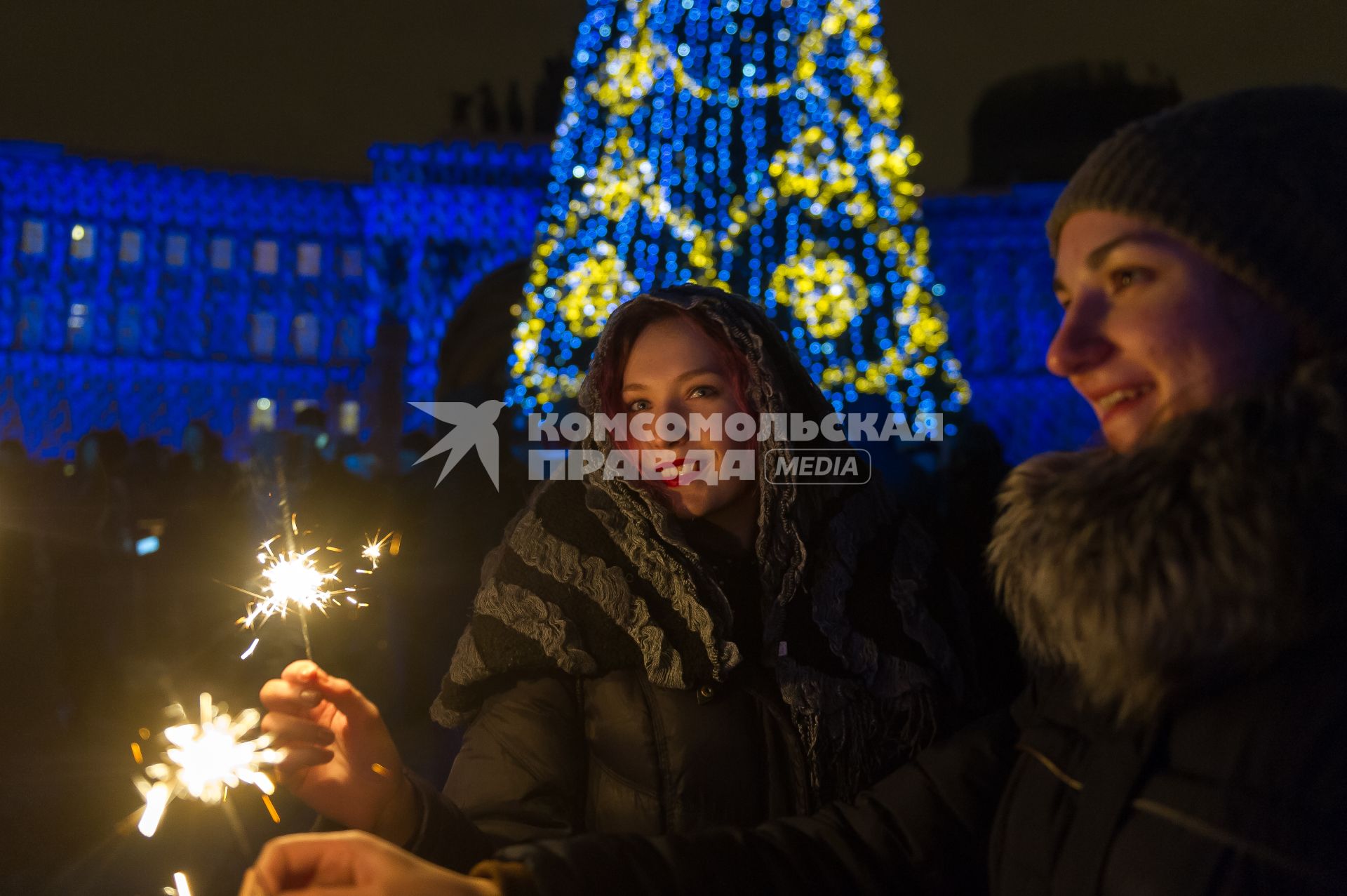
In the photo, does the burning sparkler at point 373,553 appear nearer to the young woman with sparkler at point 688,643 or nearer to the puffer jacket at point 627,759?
the young woman with sparkler at point 688,643

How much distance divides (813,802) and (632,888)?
1.61 ft

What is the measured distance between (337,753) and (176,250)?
4144 cm

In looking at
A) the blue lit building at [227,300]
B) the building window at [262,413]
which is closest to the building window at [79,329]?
the blue lit building at [227,300]

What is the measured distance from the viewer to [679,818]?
167 cm

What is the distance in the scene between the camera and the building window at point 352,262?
38.9 metres

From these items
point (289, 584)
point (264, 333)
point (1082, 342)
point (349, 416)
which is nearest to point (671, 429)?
point (289, 584)

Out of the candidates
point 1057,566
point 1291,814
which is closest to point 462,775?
point 1057,566

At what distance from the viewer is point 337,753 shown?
1.44 m

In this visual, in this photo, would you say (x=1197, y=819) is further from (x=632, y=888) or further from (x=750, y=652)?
(x=750, y=652)

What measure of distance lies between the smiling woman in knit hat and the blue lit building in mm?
36250

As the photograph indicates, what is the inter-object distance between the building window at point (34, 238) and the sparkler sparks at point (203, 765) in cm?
4345

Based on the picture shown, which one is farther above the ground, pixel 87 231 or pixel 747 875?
pixel 87 231

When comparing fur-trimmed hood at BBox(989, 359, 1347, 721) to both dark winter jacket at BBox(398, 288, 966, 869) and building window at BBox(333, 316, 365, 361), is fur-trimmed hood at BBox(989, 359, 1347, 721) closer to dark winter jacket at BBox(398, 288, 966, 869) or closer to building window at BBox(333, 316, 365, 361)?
dark winter jacket at BBox(398, 288, 966, 869)

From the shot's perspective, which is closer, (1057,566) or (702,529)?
(1057,566)
